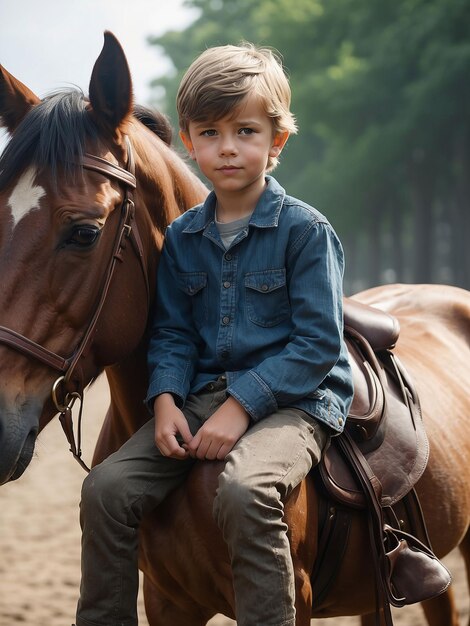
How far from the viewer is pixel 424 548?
2.68 m

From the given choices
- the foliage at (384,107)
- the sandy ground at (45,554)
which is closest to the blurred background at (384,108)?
the foliage at (384,107)

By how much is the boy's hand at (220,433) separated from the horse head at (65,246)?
37cm

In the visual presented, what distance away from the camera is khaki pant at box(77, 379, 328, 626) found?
2086 millimetres

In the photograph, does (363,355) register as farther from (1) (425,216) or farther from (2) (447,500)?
(1) (425,216)

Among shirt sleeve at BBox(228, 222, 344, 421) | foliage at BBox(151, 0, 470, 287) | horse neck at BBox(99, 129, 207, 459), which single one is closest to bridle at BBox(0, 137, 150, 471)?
horse neck at BBox(99, 129, 207, 459)

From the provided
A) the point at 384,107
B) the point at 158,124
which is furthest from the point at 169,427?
A: the point at 384,107

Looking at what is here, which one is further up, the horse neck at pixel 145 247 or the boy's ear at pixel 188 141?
the boy's ear at pixel 188 141

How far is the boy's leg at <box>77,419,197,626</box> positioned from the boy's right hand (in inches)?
3.6

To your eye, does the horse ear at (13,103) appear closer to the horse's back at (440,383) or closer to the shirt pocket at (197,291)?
the shirt pocket at (197,291)

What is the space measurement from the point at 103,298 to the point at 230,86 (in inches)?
28.6

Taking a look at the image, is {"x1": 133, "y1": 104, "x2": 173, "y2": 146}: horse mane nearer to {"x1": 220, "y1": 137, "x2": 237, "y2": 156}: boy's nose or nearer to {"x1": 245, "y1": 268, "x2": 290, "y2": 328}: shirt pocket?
{"x1": 220, "y1": 137, "x2": 237, "y2": 156}: boy's nose

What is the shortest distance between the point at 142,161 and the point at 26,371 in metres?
0.85

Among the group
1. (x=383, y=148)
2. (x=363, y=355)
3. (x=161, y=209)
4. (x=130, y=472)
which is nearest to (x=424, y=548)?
(x=363, y=355)

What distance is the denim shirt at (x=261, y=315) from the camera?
2293 mm
